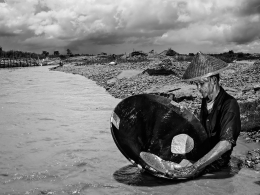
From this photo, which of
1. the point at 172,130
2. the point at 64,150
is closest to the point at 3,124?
the point at 64,150

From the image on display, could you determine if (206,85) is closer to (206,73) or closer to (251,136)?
(206,73)

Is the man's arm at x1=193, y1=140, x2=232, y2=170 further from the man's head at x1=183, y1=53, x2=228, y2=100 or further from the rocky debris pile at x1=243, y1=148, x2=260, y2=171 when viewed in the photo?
the rocky debris pile at x1=243, y1=148, x2=260, y2=171

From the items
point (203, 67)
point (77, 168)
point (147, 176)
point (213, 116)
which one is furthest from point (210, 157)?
point (77, 168)

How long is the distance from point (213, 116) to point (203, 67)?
2.10 ft

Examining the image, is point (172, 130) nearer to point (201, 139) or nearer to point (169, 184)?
point (201, 139)

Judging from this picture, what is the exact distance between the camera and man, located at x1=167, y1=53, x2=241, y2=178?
9.59 feet

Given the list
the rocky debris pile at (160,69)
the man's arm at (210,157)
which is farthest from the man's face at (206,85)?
the rocky debris pile at (160,69)

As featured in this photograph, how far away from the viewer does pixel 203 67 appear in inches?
126

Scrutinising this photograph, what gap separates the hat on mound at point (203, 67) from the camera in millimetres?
3132

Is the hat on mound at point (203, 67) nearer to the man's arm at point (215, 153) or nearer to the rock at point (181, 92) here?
the man's arm at point (215, 153)

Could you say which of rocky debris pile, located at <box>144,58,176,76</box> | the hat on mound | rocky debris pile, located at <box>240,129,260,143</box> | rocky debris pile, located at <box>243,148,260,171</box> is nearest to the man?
the hat on mound

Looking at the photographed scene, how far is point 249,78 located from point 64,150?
340 inches

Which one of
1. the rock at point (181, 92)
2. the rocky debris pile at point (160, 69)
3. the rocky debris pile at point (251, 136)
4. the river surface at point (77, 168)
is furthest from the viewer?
the rocky debris pile at point (160, 69)

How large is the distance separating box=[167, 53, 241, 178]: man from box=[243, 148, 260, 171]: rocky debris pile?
0.47 m
